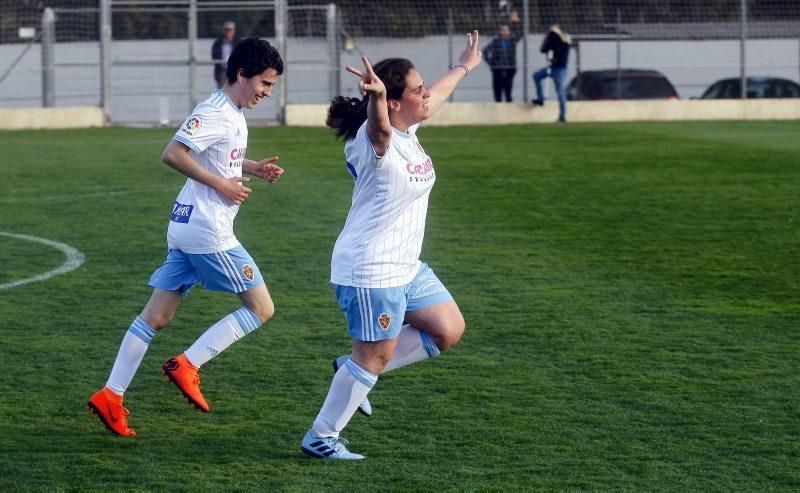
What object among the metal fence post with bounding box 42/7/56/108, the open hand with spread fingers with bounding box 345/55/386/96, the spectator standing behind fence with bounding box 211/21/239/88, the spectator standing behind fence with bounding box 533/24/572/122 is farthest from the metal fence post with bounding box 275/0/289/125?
the open hand with spread fingers with bounding box 345/55/386/96

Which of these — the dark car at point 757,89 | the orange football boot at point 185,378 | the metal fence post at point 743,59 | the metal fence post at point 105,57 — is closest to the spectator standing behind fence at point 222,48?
the metal fence post at point 105,57

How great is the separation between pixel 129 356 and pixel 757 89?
972 inches

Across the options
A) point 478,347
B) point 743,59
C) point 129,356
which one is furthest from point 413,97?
point 743,59

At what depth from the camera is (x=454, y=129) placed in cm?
2470

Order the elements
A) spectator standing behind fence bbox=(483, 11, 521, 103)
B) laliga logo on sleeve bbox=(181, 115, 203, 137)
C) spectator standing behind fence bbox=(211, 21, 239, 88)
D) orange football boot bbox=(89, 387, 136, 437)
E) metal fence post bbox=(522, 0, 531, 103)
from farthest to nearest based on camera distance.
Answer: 1. spectator standing behind fence bbox=(483, 11, 521, 103)
2. metal fence post bbox=(522, 0, 531, 103)
3. spectator standing behind fence bbox=(211, 21, 239, 88)
4. laliga logo on sleeve bbox=(181, 115, 203, 137)
5. orange football boot bbox=(89, 387, 136, 437)

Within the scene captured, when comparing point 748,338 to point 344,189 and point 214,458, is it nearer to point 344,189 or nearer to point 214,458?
point 214,458

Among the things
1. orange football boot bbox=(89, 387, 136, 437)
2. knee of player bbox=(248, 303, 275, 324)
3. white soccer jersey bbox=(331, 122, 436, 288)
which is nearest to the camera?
white soccer jersey bbox=(331, 122, 436, 288)

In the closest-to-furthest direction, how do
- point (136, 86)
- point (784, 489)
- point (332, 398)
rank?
1. point (784, 489)
2. point (332, 398)
3. point (136, 86)

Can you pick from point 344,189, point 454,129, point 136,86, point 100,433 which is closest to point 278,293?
point 100,433

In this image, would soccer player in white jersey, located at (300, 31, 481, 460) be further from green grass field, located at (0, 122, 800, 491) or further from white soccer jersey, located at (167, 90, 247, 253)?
white soccer jersey, located at (167, 90, 247, 253)

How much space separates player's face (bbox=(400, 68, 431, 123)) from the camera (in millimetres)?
5191

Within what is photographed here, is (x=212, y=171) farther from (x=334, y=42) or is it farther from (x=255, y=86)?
(x=334, y=42)

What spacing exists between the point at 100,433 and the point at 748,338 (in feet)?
12.4

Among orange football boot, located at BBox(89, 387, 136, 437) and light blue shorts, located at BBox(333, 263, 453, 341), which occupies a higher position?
light blue shorts, located at BBox(333, 263, 453, 341)
